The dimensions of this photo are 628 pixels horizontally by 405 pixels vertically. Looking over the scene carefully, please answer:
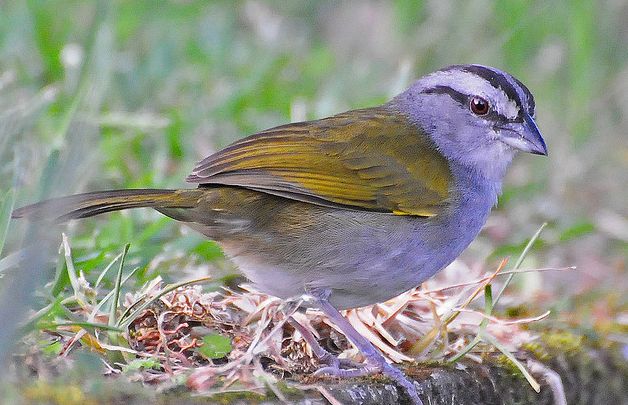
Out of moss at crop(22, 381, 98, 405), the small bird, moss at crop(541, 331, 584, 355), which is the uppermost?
the small bird

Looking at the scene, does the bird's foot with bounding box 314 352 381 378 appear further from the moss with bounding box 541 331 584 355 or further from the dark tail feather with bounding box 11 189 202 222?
the moss with bounding box 541 331 584 355

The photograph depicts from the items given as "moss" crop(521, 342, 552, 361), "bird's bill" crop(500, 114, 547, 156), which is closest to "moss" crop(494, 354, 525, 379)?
"moss" crop(521, 342, 552, 361)

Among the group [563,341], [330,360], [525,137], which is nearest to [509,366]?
[563,341]

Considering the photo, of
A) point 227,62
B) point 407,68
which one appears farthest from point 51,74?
point 407,68

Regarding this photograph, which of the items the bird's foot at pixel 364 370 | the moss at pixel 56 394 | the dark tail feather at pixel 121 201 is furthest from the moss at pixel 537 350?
the moss at pixel 56 394

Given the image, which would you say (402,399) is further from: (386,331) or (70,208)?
(70,208)

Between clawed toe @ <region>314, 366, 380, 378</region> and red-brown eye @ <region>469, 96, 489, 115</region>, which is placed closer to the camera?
clawed toe @ <region>314, 366, 380, 378</region>

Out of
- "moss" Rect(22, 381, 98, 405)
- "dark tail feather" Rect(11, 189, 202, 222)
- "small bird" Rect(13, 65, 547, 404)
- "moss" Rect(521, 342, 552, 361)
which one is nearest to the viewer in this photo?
"moss" Rect(22, 381, 98, 405)

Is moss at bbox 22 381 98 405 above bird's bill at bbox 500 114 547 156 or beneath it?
beneath
